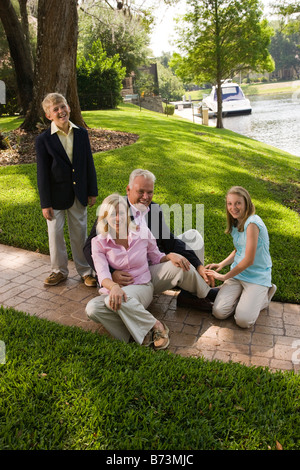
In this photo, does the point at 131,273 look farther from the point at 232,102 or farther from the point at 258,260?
the point at 232,102

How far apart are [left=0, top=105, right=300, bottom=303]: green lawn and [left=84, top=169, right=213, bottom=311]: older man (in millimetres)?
942

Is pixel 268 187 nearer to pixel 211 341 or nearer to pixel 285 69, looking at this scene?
pixel 211 341

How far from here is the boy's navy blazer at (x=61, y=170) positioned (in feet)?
13.4

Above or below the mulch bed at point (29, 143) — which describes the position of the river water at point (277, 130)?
below

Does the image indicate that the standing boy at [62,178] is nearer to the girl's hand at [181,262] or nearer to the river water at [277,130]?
the girl's hand at [181,262]

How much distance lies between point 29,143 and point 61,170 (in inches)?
269

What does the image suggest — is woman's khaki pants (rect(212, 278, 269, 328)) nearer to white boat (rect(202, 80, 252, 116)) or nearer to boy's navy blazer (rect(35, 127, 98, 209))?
boy's navy blazer (rect(35, 127, 98, 209))

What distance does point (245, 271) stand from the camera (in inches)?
151

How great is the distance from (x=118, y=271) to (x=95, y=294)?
810 mm

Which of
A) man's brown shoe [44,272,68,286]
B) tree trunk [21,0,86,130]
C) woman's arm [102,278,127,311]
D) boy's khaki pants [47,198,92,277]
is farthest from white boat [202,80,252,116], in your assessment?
woman's arm [102,278,127,311]

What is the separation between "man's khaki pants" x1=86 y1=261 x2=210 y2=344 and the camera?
3252 mm

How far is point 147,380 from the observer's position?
2.79 metres

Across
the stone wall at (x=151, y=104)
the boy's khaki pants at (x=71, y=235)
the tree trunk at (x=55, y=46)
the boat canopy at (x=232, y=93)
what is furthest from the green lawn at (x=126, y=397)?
the stone wall at (x=151, y=104)

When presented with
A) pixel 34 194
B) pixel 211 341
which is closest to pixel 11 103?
pixel 34 194
